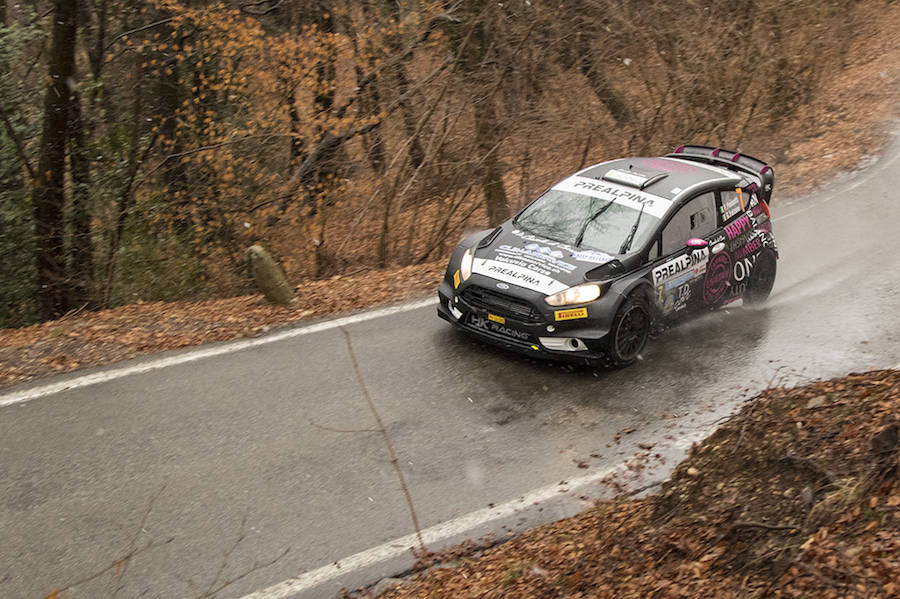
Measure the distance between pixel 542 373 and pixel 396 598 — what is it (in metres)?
3.44

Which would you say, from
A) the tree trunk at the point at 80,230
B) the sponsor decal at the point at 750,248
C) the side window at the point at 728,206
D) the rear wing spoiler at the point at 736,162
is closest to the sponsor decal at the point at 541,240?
the side window at the point at 728,206

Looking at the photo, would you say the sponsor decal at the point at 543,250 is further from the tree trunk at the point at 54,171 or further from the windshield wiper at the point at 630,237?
the tree trunk at the point at 54,171

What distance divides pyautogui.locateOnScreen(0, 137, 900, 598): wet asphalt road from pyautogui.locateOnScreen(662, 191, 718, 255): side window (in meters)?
1.03

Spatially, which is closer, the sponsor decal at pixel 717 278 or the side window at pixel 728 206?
the sponsor decal at pixel 717 278

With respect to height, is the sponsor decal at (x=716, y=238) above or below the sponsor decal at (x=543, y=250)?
below

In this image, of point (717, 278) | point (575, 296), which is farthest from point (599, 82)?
point (575, 296)

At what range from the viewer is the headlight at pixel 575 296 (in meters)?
8.57

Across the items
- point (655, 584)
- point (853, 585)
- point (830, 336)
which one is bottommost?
point (830, 336)

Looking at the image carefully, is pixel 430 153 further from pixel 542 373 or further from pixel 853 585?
pixel 853 585

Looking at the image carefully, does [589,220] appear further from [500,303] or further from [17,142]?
[17,142]

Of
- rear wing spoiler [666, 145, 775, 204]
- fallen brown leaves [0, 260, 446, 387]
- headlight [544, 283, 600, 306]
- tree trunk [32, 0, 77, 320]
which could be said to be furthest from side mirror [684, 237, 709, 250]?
tree trunk [32, 0, 77, 320]

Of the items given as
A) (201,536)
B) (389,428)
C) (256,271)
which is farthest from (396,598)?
(256,271)

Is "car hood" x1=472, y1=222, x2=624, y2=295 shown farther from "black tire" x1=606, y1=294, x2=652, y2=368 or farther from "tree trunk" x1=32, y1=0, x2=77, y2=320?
"tree trunk" x1=32, y1=0, x2=77, y2=320

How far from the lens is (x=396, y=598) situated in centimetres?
584
